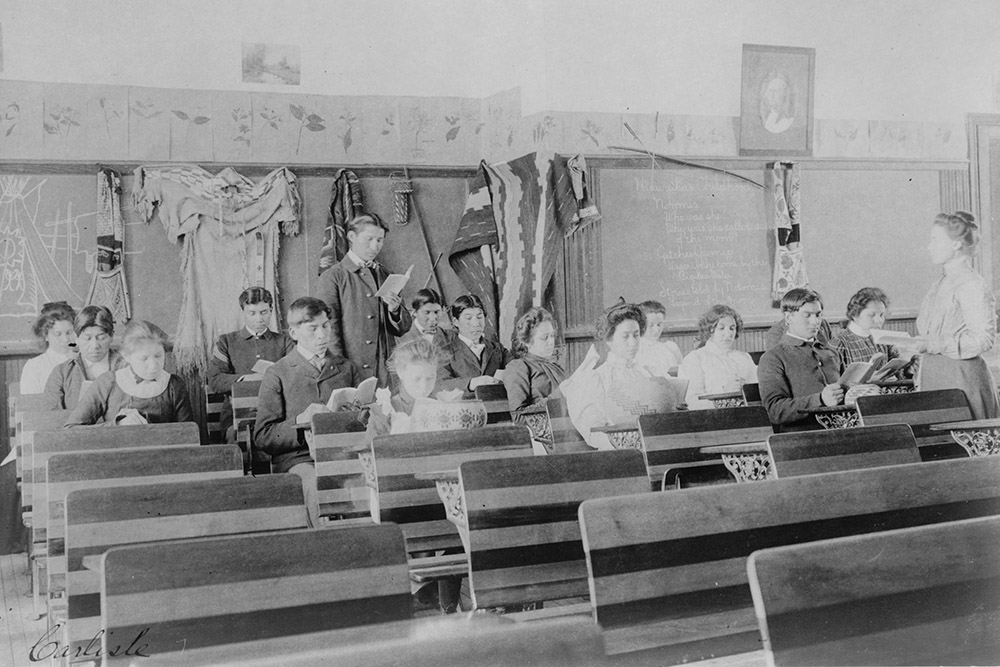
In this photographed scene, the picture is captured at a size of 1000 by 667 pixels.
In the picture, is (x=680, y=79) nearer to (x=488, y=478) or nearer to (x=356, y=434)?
(x=356, y=434)

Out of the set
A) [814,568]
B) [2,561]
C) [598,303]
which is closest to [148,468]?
[814,568]

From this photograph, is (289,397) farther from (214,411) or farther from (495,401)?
(495,401)

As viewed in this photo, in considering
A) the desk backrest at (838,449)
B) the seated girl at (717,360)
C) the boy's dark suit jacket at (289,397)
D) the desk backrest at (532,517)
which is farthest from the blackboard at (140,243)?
the desk backrest at (532,517)

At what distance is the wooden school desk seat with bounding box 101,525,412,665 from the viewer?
57.8 inches

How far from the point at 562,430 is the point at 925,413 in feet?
6.14

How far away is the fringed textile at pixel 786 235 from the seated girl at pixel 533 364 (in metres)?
1.16

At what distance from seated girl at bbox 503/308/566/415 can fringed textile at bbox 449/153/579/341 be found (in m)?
0.07

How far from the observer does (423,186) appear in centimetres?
567

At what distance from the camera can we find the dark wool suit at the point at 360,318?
5.18m

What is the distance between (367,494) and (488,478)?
1147mm

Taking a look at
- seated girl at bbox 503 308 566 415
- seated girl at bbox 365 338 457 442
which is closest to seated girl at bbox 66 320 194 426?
seated girl at bbox 365 338 457 442

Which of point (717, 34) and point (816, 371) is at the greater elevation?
point (717, 34)

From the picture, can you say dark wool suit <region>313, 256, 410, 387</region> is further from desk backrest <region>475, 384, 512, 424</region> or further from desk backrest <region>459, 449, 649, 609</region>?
desk backrest <region>459, 449, 649, 609</region>

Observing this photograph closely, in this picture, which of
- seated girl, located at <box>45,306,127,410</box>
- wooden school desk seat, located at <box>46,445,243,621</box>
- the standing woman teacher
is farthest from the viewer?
seated girl, located at <box>45,306,127,410</box>
